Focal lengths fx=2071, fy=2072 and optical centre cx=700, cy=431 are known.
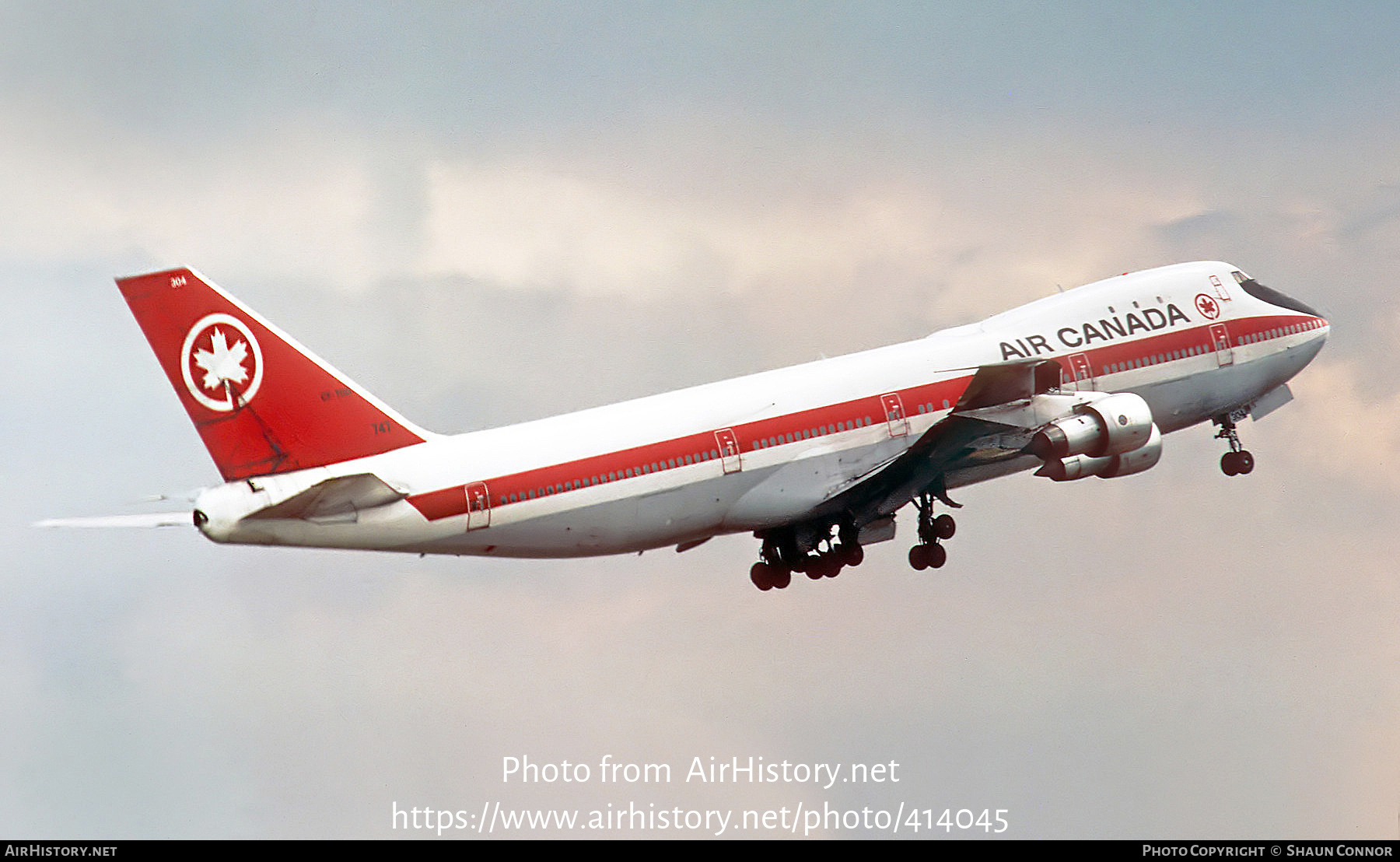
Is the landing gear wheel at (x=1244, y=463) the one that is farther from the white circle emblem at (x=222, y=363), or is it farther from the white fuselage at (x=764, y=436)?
the white circle emblem at (x=222, y=363)

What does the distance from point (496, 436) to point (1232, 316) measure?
21.4 metres

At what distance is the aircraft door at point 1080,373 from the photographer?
52.4 m

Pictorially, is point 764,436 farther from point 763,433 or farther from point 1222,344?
point 1222,344

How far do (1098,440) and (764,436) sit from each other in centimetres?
794

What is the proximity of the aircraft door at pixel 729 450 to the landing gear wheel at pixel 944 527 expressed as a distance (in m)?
6.36

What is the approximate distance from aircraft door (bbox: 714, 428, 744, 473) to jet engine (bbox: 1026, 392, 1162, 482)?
7.04m

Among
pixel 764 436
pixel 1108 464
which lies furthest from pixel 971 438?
pixel 764 436

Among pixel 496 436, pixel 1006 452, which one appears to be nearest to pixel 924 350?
pixel 1006 452

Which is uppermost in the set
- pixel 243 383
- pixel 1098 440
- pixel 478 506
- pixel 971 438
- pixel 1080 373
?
pixel 1080 373

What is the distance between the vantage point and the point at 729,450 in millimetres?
48156

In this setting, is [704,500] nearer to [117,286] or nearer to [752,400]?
[752,400]

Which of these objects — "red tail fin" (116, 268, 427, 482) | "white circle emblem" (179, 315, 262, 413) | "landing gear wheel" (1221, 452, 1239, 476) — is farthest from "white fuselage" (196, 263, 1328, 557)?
"white circle emblem" (179, 315, 262, 413)

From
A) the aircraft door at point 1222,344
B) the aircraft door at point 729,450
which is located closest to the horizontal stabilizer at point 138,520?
the aircraft door at point 729,450

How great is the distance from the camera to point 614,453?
46.6 metres
